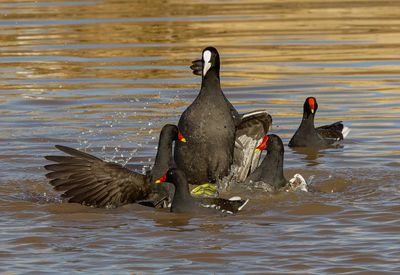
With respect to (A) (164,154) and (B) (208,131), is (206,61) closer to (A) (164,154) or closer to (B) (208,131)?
(B) (208,131)

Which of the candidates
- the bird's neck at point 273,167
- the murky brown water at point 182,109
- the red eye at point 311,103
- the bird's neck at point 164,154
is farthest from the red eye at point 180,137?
the red eye at point 311,103

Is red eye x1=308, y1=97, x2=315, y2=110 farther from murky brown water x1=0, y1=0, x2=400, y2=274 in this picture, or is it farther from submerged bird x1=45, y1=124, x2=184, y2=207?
submerged bird x1=45, y1=124, x2=184, y2=207

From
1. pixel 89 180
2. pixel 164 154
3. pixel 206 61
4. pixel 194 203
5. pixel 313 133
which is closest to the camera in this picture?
pixel 194 203

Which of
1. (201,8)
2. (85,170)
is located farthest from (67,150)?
(201,8)

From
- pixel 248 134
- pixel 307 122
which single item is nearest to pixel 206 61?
pixel 248 134

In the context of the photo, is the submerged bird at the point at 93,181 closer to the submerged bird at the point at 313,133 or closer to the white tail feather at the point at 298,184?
the white tail feather at the point at 298,184

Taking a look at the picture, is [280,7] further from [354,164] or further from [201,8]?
[354,164]

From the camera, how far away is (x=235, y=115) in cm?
1269

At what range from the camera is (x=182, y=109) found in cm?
1645

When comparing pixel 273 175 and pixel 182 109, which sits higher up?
pixel 182 109

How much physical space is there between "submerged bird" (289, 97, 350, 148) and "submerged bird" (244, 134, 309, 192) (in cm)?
237

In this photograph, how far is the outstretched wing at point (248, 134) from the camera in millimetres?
12719

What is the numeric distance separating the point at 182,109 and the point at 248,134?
12.4 ft

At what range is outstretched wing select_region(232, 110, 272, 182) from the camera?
12.7 metres
